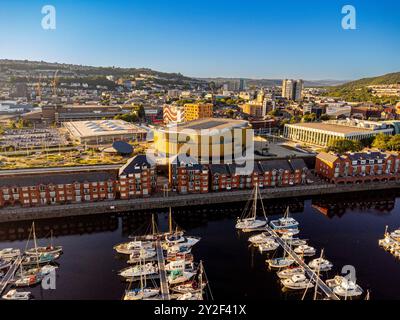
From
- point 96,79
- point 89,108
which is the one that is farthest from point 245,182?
point 96,79

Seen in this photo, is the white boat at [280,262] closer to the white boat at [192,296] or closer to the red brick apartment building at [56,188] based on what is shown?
the white boat at [192,296]

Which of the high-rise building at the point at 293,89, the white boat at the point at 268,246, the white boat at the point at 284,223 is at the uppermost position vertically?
the high-rise building at the point at 293,89

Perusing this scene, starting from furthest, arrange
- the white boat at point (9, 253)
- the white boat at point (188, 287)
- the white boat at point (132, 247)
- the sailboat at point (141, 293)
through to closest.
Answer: the white boat at point (132, 247) → the white boat at point (9, 253) → the white boat at point (188, 287) → the sailboat at point (141, 293)

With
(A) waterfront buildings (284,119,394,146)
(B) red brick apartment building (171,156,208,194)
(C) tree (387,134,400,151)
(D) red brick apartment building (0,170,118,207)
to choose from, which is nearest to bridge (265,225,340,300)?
(B) red brick apartment building (171,156,208,194)

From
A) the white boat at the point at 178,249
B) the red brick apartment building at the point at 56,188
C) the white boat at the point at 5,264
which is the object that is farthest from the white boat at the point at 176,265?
the red brick apartment building at the point at 56,188

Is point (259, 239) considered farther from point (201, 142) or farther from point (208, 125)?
point (208, 125)

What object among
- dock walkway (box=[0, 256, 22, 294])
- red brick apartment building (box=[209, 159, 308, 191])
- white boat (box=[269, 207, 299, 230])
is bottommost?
dock walkway (box=[0, 256, 22, 294])

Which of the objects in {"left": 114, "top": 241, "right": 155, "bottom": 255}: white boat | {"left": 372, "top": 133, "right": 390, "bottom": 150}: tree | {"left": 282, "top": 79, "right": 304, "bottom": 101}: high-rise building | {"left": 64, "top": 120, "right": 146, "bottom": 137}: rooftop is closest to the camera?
{"left": 114, "top": 241, "right": 155, "bottom": 255}: white boat

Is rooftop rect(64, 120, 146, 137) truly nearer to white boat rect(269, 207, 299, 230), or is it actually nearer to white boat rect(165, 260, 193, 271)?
white boat rect(269, 207, 299, 230)
